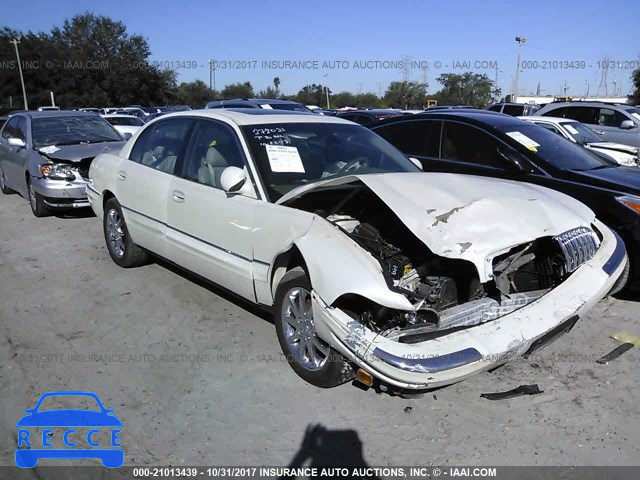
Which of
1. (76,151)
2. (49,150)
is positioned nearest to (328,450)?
(76,151)

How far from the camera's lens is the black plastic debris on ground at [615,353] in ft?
12.8

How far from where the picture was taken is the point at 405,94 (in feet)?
211

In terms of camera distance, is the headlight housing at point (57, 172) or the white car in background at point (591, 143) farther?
the white car in background at point (591, 143)

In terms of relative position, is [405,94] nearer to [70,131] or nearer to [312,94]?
[312,94]

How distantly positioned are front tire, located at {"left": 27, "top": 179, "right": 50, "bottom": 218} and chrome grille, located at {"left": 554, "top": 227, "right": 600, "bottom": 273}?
7.43 meters

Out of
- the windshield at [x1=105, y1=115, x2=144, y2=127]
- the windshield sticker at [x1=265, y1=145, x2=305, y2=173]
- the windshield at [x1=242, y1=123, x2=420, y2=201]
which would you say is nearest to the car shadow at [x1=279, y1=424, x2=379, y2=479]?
the windshield at [x1=242, y1=123, x2=420, y2=201]

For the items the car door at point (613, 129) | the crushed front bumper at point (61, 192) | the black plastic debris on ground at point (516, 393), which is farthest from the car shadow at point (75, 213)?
the car door at point (613, 129)

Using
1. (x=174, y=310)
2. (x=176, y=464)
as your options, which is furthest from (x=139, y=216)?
(x=176, y=464)

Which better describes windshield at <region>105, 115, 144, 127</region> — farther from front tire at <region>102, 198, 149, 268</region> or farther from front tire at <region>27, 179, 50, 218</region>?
front tire at <region>102, 198, 149, 268</region>

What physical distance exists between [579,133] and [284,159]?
789cm

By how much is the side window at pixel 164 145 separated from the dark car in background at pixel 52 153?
3.04 m

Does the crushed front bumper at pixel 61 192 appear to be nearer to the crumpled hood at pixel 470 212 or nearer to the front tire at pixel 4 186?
the front tire at pixel 4 186

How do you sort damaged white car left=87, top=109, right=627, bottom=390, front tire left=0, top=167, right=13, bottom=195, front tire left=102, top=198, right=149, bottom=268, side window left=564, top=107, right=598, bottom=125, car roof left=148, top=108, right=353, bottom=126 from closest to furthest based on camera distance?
1. damaged white car left=87, top=109, right=627, bottom=390
2. car roof left=148, top=108, right=353, bottom=126
3. front tire left=102, top=198, right=149, bottom=268
4. front tire left=0, top=167, right=13, bottom=195
5. side window left=564, top=107, right=598, bottom=125

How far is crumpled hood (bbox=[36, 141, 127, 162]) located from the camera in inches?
316
